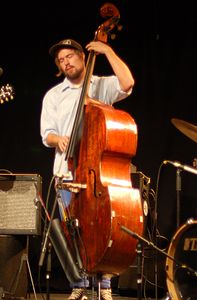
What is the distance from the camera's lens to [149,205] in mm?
4688

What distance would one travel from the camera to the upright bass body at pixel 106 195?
3.07 meters

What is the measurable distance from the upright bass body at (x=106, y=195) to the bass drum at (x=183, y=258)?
1.90ft

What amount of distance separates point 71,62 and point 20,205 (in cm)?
132

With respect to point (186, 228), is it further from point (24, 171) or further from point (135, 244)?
point (24, 171)

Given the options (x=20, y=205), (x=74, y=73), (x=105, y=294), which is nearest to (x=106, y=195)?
(x=105, y=294)

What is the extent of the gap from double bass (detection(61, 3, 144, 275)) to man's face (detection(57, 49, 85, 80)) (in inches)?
11.3

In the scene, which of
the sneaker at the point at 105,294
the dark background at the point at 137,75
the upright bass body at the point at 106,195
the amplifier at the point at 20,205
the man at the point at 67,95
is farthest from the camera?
the dark background at the point at 137,75

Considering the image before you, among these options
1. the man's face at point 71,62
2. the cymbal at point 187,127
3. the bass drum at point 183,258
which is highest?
the man's face at point 71,62

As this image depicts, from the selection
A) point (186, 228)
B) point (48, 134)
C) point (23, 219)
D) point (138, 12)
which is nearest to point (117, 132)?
point (48, 134)

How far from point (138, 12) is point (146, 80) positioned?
697 millimetres

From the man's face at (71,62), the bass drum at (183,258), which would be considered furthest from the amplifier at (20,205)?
the bass drum at (183,258)

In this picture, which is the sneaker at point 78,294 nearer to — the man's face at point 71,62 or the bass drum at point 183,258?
the bass drum at point 183,258

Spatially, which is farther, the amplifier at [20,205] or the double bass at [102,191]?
the amplifier at [20,205]

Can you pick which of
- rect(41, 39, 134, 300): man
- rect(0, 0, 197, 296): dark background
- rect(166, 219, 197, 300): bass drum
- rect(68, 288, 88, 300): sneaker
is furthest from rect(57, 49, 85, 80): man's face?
rect(0, 0, 197, 296): dark background
